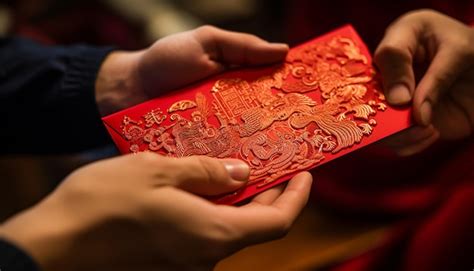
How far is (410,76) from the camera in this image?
627mm

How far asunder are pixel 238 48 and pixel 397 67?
0.23m

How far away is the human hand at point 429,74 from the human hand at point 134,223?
0.28 m

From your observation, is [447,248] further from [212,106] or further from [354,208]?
[212,106]

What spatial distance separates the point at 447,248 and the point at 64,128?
26.4 inches

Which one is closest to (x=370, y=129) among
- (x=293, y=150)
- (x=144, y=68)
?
(x=293, y=150)

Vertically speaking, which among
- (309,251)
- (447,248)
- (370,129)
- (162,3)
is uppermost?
(370,129)

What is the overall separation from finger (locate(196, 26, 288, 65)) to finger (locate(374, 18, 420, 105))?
0.14m

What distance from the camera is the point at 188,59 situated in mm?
658

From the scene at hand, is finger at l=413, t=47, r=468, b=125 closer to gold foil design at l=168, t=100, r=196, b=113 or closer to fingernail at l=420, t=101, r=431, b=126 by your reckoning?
fingernail at l=420, t=101, r=431, b=126

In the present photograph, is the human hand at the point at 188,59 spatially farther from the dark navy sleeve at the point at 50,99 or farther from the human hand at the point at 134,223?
the human hand at the point at 134,223

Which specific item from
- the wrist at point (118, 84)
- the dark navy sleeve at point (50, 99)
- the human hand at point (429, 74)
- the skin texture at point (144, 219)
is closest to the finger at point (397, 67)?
the human hand at point (429, 74)

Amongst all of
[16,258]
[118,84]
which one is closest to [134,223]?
[16,258]

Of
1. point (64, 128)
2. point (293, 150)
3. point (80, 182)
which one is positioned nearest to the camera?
point (80, 182)

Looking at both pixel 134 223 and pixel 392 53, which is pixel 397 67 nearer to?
pixel 392 53
